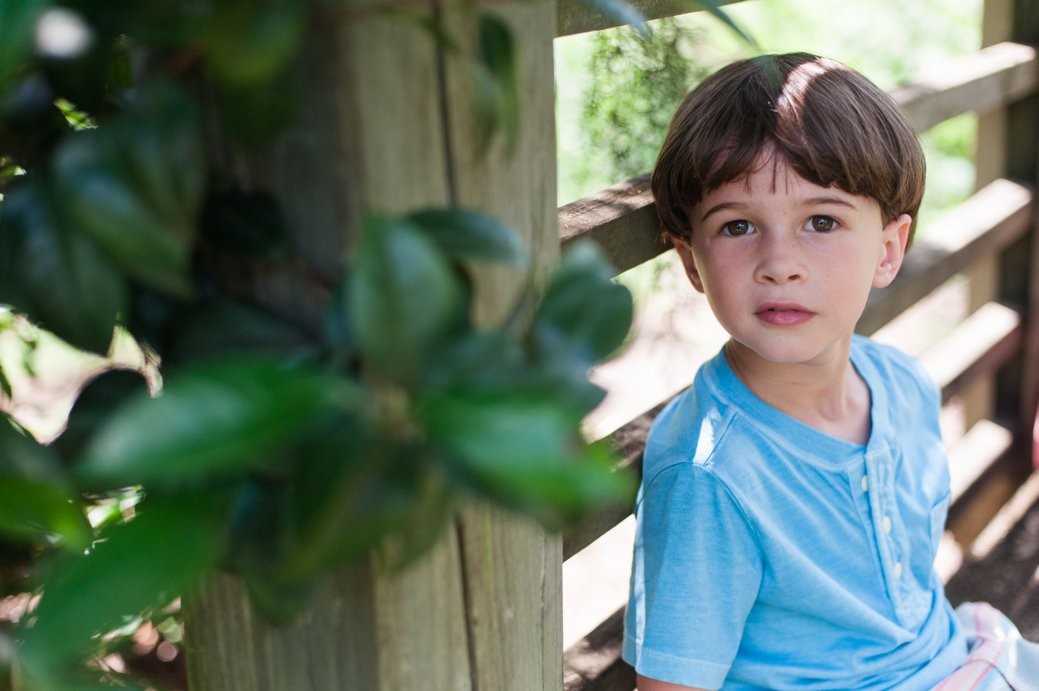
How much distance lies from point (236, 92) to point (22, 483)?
0.21 metres

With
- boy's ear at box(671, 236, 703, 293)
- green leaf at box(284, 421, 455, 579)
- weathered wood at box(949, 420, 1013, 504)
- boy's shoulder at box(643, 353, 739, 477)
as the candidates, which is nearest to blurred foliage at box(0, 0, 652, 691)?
green leaf at box(284, 421, 455, 579)

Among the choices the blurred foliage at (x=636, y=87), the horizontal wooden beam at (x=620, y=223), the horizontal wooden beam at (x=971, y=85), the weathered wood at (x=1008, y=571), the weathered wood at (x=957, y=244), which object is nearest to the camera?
the horizontal wooden beam at (x=620, y=223)

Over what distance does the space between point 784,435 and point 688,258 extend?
0.85ft

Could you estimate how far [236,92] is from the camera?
553 millimetres

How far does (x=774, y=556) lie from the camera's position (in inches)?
51.1

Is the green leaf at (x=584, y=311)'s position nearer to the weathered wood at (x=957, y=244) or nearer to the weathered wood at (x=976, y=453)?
the weathered wood at (x=957, y=244)

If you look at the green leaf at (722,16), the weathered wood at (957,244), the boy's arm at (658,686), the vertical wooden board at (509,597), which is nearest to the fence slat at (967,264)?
the weathered wood at (957,244)

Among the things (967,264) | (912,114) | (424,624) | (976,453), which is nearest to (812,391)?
(912,114)

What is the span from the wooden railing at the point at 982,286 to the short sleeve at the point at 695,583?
0.15 metres

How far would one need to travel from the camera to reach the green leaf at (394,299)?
18.8 inches

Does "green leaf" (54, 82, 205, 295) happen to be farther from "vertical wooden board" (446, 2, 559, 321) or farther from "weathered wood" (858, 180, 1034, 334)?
"weathered wood" (858, 180, 1034, 334)

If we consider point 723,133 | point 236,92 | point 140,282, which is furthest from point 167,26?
point 723,133

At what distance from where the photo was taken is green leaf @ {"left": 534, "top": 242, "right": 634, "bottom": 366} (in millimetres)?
579

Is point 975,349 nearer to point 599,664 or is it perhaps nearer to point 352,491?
point 599,664
